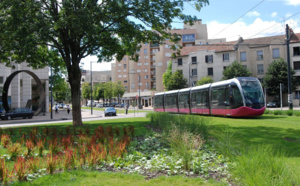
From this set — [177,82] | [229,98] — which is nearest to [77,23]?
[229,98]

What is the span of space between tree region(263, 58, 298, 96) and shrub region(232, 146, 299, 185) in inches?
1997

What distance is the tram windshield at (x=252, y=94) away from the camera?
65.9ft

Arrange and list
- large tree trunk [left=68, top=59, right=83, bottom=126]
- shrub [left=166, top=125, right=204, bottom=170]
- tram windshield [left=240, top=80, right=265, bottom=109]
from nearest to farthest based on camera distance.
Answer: shrub [left=166, top=125, right=204, bottom=170]
large tree trunk [left=68, top=59, right=83, bottom=126]
tram windshield [left=240, top=80, right=265, bottom=109]

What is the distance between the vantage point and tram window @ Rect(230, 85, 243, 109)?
66.6 feet

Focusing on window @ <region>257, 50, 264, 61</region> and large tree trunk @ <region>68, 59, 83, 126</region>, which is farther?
window @ <region>257, 50, 264, 61</region>

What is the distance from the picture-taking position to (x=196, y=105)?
90.8 ft

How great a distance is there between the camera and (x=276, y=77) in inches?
2000

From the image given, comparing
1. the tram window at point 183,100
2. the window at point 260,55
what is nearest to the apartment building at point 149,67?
the window at point 260,55

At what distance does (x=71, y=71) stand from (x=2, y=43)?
194 inches

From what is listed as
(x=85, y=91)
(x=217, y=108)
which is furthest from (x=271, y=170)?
(x=85, y=91)

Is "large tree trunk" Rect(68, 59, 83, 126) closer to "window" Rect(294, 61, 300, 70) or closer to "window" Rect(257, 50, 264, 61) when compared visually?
"window" Rect(294, 61, 300, 70)

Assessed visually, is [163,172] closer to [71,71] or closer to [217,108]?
[71,71]

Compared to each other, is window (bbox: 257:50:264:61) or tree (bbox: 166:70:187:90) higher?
window (bbox: 257:50:264:61)

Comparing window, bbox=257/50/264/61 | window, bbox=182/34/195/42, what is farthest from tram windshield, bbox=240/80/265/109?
window, bbox=182/34/195/42
